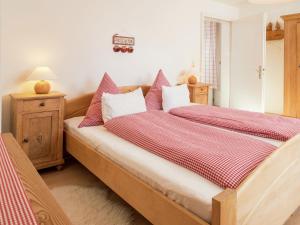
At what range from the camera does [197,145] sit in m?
1.77

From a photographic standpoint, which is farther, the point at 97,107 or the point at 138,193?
the point at 97,107

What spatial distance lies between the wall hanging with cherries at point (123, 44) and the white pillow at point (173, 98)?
73 cm

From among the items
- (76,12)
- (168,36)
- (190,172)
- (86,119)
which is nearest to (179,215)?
(190,172)

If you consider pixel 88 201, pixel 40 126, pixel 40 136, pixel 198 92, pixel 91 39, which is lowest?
pixel 88 201

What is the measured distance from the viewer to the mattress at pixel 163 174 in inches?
49.7

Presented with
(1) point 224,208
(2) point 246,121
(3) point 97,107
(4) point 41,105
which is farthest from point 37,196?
(2) point 246,121

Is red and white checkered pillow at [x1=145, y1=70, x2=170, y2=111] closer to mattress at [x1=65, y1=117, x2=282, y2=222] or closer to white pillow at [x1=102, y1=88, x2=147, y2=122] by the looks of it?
white pillow at [x1=102, y1=88, x2=147, y2=122]

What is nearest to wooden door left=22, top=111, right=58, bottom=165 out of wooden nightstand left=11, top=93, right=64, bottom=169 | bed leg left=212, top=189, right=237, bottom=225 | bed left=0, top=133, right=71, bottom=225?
wooden nightstand left=11, top=93, right=64, bottom=169

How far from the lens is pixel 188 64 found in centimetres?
432

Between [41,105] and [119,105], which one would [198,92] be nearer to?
[119,105]

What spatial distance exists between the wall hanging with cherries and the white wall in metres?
0.07

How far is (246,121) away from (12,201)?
6.71 feet

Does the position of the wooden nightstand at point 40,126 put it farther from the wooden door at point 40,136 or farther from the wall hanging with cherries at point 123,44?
the wall hanging with cherries at point 123,44

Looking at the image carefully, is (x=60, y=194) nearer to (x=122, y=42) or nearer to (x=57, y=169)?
(x=57, y=169)
